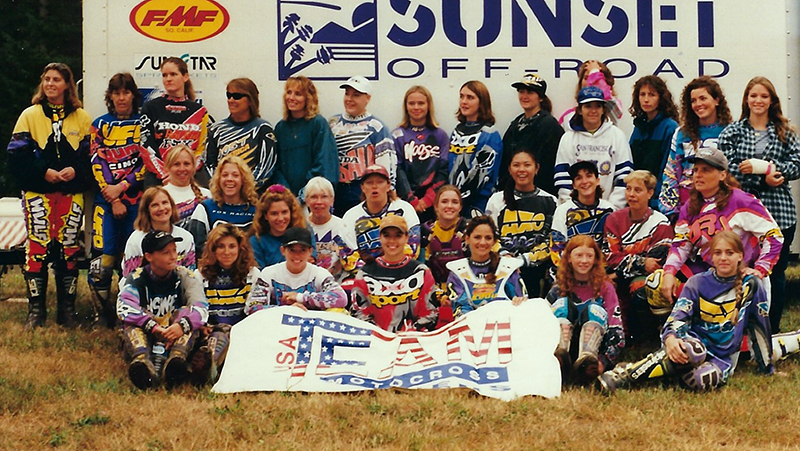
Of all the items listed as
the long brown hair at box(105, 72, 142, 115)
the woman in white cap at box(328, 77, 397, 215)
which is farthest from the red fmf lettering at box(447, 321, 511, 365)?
the long brown hair at box(105, 72, 142, 115)

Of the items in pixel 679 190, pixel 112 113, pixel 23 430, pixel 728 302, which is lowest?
pixel 23 430

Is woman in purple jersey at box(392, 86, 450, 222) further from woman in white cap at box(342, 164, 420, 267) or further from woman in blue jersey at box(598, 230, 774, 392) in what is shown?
woman in blue jersey at box(598, 230, 774, 392)

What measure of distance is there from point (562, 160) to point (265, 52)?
2584 millimetres

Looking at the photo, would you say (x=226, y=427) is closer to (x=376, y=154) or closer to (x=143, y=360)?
(x=143, y=360)

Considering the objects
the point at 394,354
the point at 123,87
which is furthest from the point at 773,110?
the point at 123,87

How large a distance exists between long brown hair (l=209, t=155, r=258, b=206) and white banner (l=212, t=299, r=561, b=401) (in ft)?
4.05

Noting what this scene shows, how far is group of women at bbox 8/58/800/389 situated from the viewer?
7.25 meters

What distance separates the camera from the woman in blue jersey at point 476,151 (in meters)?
8.60

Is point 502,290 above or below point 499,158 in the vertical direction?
below

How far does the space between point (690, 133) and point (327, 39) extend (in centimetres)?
299

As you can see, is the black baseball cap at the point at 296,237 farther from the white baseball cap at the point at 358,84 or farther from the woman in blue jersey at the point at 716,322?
the woman in blue jersey at the point at 716,322

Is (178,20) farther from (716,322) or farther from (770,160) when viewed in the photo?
(716,322)

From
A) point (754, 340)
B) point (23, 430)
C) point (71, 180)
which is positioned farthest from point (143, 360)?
point (754, 340)

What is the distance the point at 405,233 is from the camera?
7.45 metres
